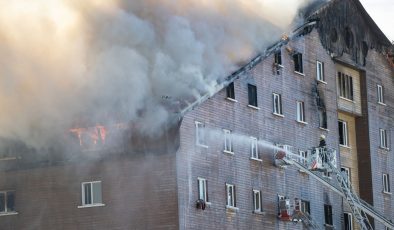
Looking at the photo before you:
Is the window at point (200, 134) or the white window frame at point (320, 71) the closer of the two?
the window at point (200, 134)

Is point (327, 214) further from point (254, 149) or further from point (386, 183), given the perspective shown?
point (254, 149)

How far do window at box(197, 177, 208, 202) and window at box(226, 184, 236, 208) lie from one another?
5.71 ft

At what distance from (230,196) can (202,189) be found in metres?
2.33

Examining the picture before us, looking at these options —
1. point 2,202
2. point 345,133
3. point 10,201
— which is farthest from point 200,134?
point 345,133

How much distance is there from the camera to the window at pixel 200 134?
49812 mm

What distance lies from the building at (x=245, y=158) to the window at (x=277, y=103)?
0.19 feet

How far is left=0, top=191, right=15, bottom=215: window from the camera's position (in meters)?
51.1

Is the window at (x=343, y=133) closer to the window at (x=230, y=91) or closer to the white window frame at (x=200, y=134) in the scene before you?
the window at (x=230, y=91)

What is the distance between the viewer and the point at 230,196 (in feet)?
170

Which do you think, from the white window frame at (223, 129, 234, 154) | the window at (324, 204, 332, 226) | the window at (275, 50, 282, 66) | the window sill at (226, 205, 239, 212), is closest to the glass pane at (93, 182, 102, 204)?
the window sill at (226, 205, 239, 212)

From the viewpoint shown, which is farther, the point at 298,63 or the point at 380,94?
the point at 380,94

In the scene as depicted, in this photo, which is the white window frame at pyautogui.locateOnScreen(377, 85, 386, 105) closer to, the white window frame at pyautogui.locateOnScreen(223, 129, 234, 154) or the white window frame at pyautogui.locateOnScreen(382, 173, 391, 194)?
the white window frame at pyautogui.locateOnScreen(382, 173, 391, 194)

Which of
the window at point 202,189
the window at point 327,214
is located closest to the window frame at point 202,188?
the window at point 202,189

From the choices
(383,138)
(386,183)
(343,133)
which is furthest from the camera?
(383,138)
